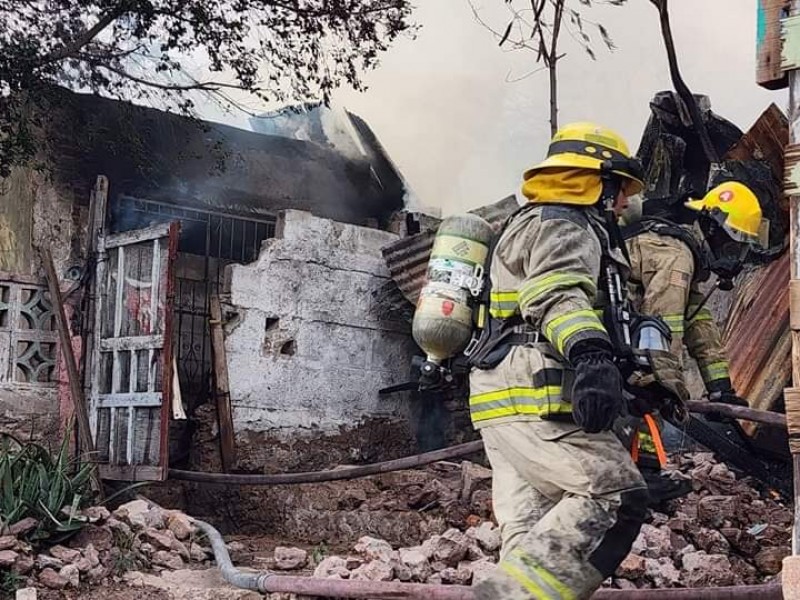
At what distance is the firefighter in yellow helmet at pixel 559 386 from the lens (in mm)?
3238

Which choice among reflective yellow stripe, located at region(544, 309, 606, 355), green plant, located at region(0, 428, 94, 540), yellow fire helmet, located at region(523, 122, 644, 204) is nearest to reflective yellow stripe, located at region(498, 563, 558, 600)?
reflective yellow stripe, located at region(544, 309, 606, 355)

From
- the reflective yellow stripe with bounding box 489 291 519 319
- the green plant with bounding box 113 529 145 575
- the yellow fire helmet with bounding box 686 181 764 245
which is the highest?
the yellow fire helmet with bounding box 686 181 764 245

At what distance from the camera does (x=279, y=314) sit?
8.55 m

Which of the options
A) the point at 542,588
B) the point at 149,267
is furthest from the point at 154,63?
the point at 542,588

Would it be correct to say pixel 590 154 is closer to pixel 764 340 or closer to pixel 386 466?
pixel 386 466

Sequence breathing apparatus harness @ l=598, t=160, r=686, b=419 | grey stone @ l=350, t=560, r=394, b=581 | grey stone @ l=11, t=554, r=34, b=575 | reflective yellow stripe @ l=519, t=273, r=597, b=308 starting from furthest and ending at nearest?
1. grey stone @ l=11, t=554, r=34, b=575
2. grey stone @ l=350, t=560, r=394, b=581
3. breathing apparatus harness @ l=598, t=160, r=686, b=419
4. reflective yellow stripe @ l=519, t=273, r=597, b=308

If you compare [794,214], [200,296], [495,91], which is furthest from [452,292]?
[495,91]

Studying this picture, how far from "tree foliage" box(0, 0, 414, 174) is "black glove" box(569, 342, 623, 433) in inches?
227

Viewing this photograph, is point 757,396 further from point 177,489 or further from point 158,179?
point 158,179

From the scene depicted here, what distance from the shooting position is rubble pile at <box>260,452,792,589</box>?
Answer: 4.98m

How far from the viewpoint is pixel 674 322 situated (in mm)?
4824

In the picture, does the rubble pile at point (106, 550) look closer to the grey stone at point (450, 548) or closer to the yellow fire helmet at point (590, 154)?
the grey stone at point (450, 548)

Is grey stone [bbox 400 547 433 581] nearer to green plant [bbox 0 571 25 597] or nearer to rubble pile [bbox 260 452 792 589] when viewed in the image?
rubble pile [bbox 260 452 792 589]

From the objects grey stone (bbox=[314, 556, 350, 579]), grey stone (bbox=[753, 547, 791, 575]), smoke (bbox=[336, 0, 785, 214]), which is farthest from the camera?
smoke (bbox=[336, 0, 785, 214])
